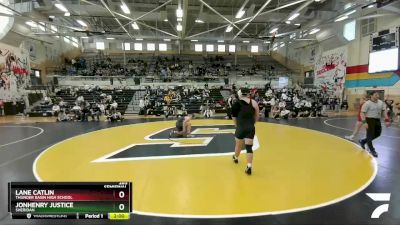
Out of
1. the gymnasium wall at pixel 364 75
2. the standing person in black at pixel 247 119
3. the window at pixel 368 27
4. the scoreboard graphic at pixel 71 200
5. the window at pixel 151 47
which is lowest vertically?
the scoreboard graphic at pixel 71 200

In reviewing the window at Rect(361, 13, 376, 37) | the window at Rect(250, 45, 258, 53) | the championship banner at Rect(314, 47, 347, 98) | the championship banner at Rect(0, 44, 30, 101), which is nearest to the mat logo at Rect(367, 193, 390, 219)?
the window at Rect(361, 13, 376, 37)

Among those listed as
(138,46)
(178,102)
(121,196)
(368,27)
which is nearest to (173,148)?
(121,196)

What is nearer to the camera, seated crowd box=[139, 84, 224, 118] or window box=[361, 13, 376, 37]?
seated crowd box=[139, 84, 224, 118]

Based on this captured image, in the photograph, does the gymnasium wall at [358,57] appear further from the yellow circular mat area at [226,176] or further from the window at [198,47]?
the yellow circular mat area at [226,176]

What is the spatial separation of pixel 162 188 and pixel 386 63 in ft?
58.3

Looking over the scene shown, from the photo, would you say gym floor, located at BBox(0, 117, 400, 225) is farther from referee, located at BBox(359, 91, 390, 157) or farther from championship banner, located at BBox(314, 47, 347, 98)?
championship banner, located at BBox(314, 47, 347, 98)

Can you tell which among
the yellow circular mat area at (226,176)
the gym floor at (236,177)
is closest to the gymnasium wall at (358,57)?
the gym floor at (236,177)

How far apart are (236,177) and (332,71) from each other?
24.7 meters

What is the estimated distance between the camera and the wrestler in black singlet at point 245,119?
476cm

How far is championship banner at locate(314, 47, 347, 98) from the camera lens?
2422 cm

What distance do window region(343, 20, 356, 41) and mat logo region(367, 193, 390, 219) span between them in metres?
22.7

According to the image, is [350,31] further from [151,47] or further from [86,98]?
[151,47]

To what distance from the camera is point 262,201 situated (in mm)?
3559

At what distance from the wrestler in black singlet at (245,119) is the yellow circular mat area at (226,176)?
70 cm
